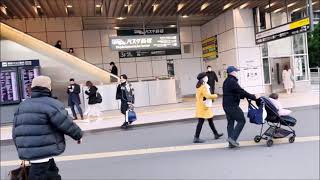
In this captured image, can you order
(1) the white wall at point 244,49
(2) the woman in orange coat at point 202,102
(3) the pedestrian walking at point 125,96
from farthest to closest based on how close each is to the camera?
(1) the white wall at point 244,49, (3) the pedestrian walking at point 125,96, (2) the woman in orange coat at point 202,102

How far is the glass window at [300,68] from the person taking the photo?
22.6m

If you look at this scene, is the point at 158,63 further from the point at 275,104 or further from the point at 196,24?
the point at 275,104

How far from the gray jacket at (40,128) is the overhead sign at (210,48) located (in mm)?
20590

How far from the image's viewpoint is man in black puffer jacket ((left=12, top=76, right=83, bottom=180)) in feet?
12.8

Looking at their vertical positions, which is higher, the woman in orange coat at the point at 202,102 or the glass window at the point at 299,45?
the glass window at the point at 299,45

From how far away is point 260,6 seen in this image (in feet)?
69.7

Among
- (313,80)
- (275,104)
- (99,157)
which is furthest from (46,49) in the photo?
(313,80)

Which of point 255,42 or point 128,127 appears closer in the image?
point 128,127

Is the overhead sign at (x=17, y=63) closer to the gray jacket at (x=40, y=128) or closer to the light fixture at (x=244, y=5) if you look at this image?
the light fixture at (x=244, y=5)

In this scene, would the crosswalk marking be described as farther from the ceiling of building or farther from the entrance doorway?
the entrance doorway

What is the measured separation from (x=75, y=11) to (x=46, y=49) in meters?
3.24

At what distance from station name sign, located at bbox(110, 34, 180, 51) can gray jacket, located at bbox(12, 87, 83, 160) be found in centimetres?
1432

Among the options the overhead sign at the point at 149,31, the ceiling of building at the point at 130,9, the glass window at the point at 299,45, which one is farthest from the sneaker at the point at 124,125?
the glass window at the point at 299,45

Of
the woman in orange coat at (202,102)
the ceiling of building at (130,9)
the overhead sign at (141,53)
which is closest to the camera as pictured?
the woman in orange coat at (202,102)
